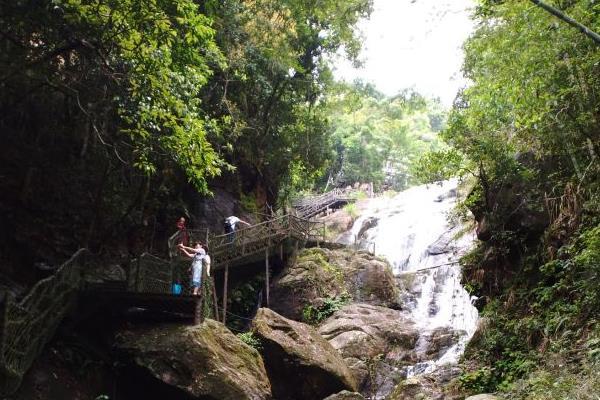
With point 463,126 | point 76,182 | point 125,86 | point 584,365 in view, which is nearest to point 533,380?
point 584,365

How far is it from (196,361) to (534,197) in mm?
7747

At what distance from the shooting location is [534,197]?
11.1m

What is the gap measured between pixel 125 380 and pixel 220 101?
1045cm

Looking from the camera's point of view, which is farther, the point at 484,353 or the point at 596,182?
the point at 484,353

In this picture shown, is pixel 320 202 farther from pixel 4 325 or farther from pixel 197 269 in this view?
pixel 4 325

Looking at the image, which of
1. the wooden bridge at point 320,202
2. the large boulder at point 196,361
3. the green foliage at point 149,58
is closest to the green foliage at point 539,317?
Answer: the large boulder at point 196,361

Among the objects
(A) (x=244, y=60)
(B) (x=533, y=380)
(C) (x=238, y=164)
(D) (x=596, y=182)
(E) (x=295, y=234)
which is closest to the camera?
(B) (x=533, y=380)

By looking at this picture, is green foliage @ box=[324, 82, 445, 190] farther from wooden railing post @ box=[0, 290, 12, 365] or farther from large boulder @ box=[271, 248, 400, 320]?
wooden railing post @ box=[0, 290, 12, 365]

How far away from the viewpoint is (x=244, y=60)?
1744 cm

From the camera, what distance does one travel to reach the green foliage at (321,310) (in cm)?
1661

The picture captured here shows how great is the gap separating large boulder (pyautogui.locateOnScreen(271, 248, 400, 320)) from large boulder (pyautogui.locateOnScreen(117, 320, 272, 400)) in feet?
24.1

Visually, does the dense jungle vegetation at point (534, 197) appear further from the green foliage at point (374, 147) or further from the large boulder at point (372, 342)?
the green foliage at point (374, 147)

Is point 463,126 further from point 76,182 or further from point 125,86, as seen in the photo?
point 76,182

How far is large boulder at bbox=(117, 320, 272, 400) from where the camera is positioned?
8891 mm
